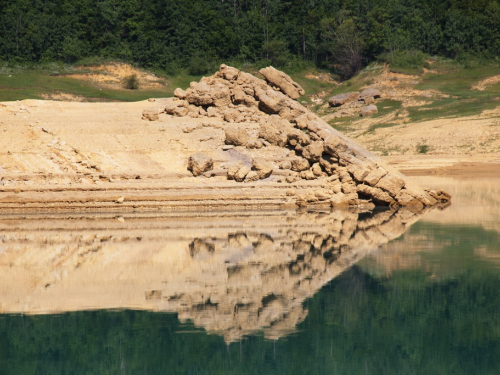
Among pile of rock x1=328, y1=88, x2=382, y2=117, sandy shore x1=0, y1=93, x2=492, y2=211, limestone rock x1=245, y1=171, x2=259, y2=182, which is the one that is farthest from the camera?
pile of rock x1=328, y1=88, x2=382, y2=117

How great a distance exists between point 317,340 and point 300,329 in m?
0.33

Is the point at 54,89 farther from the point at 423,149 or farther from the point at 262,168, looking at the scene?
the point at 262,168

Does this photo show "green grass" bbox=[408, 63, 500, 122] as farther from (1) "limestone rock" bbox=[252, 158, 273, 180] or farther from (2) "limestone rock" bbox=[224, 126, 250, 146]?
(1) "limestone rock" bbox=[252, 158, 273, 180]

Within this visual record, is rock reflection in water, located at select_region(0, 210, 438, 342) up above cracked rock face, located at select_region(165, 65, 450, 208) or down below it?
below

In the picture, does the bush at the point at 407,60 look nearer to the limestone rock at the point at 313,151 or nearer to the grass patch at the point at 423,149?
the grass patch at the point at 423,149

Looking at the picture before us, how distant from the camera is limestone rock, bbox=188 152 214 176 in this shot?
16500 millimetres

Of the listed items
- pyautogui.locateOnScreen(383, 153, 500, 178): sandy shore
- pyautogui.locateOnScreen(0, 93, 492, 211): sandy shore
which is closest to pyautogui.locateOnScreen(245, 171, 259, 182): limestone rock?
pyautogui.locateOnScreen(0, 93, 492, 211): sandy shore

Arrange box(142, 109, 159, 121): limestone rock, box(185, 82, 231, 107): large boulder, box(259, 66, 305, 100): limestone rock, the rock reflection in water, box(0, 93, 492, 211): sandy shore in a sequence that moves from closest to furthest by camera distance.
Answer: the rock reflection in water < box(0, 93, 492, 211): sandy shore < box(142, 109, 159, 121): limestone rock < box(185, 82, 231, 107): large boulder < box(259, 66, 305, 100): limestone rock

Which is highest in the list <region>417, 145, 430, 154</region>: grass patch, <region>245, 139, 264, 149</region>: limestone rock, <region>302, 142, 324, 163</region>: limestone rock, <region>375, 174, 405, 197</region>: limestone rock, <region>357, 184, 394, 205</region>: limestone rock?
<region>417, 145, 430, 154</region>: grass patch

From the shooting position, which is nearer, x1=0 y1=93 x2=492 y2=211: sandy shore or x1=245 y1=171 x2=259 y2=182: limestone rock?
x1=0 y1=93 x2=492 y2=211: sandy shore

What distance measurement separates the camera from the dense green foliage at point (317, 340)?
219 inches

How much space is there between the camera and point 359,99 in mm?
44344

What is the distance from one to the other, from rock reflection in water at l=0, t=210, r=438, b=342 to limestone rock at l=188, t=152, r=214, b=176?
198 cm

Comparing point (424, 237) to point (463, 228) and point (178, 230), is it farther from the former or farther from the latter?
point (178, 230)
